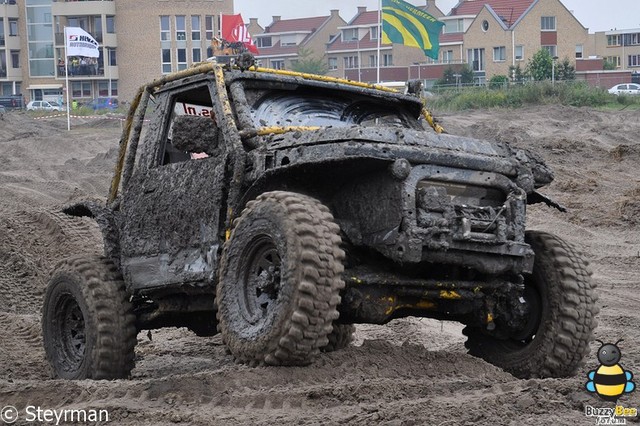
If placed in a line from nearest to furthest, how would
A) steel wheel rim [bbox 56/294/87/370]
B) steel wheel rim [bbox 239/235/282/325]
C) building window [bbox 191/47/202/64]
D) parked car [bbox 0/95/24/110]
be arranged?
steel wheel rim [bbox 239/235/282/325]
steel wheel rim [bbox 56/294/87/370]
parked car [bbox 0/95/24/110]
building window [bbox 191/47/202/64]

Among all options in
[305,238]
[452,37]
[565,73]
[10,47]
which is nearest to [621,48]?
[452,37]

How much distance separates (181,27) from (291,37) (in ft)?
78.3

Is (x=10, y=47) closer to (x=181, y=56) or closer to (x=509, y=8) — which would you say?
(x=181, y=56)

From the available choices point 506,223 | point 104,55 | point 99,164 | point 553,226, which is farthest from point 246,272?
point 104,55

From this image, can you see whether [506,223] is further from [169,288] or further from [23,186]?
[23,186]

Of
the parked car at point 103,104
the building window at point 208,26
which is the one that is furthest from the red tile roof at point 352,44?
the parked car at point 103,104

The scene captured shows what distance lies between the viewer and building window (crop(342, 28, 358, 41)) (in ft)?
301

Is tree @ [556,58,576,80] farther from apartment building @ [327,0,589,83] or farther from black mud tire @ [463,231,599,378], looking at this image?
black mud tire @ [463,231,599,378]

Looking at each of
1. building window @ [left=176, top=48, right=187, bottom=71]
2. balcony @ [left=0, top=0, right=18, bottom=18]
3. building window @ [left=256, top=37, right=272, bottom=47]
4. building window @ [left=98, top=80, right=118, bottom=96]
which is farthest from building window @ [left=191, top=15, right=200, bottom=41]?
building window @ [left=256, top=37, right=272, bottom=47]

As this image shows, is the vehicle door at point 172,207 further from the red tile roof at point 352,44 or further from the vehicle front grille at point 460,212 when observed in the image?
the red tile roof at point 352,44

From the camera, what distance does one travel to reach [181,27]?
7644 cm

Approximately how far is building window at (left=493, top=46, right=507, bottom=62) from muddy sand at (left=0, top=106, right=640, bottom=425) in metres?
56.9

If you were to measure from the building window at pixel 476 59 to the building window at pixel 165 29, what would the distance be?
19.7 meters

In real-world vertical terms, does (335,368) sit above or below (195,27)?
below
